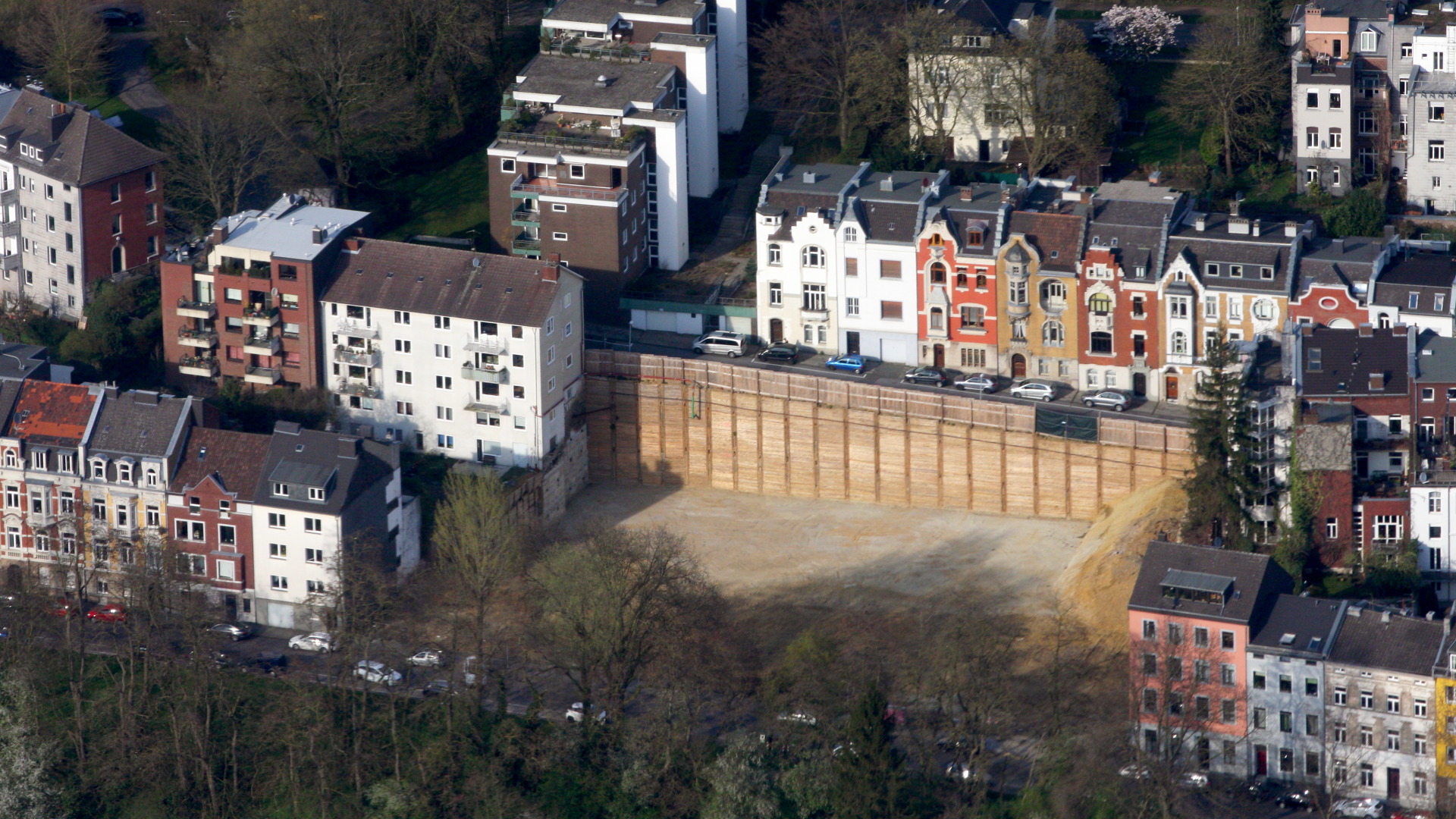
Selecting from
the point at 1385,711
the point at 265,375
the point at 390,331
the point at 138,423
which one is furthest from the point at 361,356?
the point at 1385,711

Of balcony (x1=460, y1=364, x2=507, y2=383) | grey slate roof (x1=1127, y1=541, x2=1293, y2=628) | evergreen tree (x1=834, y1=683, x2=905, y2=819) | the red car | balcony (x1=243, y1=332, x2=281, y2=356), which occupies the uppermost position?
balcony (x1=243, y1=332, x2=281, y2=356)

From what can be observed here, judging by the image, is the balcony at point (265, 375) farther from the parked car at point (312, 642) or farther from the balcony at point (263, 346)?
the parked car at point (312, 642)

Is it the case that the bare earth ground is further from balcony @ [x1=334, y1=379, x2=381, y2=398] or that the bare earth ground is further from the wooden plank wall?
balcony @ [x1=334, y1=379, x2=381, y2=398]

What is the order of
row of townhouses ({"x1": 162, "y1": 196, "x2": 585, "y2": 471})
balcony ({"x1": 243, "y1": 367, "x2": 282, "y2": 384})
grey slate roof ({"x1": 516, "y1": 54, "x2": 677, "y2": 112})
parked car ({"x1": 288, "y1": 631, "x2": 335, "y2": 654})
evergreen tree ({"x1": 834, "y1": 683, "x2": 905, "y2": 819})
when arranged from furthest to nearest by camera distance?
grey slate roof ({"x1": 516, "y1": 54, "x2": 677, "y2": 112})
balcony ({"x1": 243, "y1": 367, "x2": 282, "y2": 384})
row of townhouses ({"x1": 162, "y1": 196, "x2": 585, "y2": 471})
parked car ({"x1": 288, "y1": 631, "x2": 335, "y2": 654})
evergreen tree ({"x1": 834, "y1": 683, "x2": 905, "y2": 819})

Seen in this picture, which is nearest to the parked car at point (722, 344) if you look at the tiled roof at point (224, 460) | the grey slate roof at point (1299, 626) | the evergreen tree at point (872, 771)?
the tiled roof at point (224, 460)

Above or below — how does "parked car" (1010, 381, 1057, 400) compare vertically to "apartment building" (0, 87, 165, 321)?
below

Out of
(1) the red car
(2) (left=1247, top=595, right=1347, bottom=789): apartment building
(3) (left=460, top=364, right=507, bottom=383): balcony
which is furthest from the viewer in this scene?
(3) (left=460, top=364, right=507, bottom=383): balcony

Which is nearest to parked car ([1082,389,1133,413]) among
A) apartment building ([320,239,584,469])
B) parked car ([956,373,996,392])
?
parked car ([956,373,996,392])
